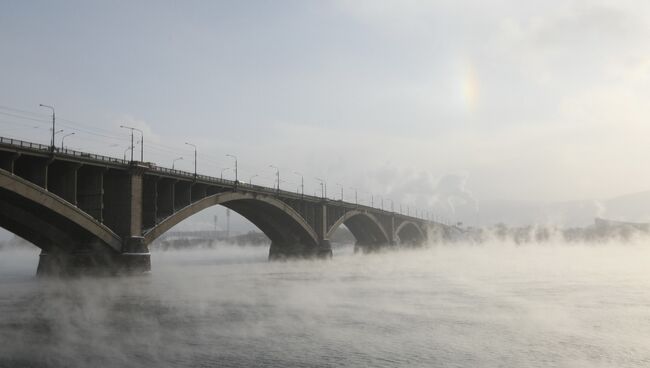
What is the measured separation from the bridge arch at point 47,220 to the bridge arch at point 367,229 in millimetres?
73053

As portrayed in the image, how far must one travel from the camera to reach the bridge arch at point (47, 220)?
46.8 meters

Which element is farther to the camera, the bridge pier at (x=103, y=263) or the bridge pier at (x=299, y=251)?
the bridge pier at (x=299, y=251)

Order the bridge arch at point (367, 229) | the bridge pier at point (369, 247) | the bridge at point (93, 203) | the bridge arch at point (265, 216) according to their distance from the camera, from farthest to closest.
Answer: the bridge pier at point (369, 247) → the bridge arch at point (367, 229) → the bridge arch at point (265, 216) → the bridge at point (93, 203)

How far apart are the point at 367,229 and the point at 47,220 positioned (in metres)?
101

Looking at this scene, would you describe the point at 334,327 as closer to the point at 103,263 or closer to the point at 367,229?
the point at 103,263

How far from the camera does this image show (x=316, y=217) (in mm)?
105000

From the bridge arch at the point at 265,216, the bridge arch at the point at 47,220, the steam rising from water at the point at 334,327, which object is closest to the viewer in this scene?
the steam rising from water at the point at 334,327

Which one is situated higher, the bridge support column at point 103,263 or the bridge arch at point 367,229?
the bridge arch at point 367,229

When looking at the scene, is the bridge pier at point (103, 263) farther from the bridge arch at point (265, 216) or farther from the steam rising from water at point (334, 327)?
the steam rising from water at point (334, 327)

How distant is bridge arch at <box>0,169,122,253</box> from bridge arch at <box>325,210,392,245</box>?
2876 inches

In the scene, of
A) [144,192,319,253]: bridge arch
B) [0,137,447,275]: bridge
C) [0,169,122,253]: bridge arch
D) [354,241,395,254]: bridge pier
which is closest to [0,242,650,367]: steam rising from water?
[0,169,122,253]: bridge arch

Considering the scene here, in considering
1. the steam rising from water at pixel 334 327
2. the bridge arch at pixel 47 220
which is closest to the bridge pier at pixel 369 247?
the bridge arch at pixel 47 220

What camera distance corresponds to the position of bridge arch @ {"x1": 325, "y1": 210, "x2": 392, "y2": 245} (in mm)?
135400

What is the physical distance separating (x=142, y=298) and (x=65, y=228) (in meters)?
21.6
